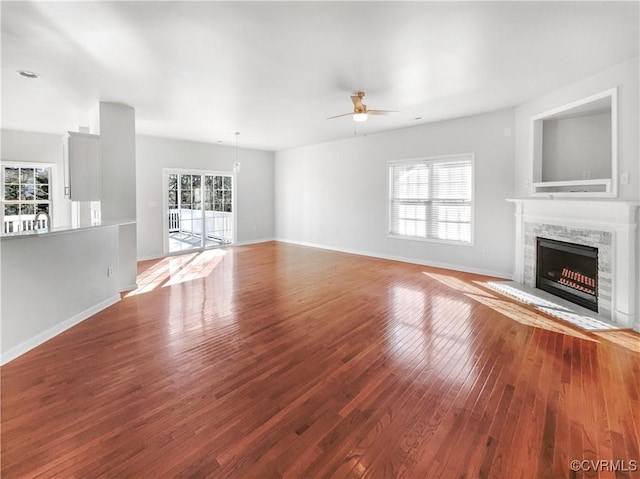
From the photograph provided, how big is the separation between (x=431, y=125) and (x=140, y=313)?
19.8 feet

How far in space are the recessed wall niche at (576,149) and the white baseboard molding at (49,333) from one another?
630 cm

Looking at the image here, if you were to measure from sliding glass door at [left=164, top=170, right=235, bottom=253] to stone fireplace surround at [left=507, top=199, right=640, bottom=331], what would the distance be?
288 inches

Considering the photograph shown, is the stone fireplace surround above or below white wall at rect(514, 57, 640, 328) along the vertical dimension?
below

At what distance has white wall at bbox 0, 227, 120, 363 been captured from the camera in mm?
2705

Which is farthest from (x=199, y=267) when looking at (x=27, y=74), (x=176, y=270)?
(x=27, y=74)

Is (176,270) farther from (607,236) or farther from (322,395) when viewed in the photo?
(607,236)

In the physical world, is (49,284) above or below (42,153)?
below

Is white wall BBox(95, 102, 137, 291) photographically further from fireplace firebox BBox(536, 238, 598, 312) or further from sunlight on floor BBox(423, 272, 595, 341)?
fireplace firebox BBox(536, 238, 598, 312)

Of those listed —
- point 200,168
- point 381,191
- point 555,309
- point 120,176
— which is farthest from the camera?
point 200,168

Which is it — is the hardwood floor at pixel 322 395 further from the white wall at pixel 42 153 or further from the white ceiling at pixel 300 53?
the white wall at pixel 42 153

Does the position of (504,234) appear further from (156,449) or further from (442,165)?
(156,449)

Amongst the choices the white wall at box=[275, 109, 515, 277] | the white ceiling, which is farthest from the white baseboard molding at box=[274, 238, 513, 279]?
the white ceiling

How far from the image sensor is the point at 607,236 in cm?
357

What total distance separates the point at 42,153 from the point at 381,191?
25.1ft
